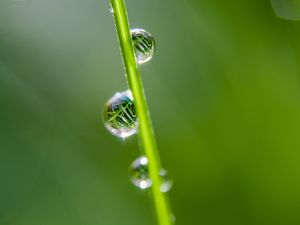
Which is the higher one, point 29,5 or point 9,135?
point 29,5

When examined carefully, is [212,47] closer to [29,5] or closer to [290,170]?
[290,170]

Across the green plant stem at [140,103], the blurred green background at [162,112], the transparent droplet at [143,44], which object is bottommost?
the green plant stem at [140,103]

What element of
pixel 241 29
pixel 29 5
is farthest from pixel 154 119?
pixel 29 5

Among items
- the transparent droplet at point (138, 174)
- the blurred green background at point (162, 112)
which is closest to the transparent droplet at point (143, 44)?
the transparent droplet at point (138, 174)

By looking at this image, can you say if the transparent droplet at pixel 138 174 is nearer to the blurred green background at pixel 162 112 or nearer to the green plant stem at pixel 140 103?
the green plant stem at pixel 140 103

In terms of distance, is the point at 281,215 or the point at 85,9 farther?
the point at 85,9

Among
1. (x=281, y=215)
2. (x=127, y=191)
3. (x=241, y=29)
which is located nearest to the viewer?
(x=281, y=215)
